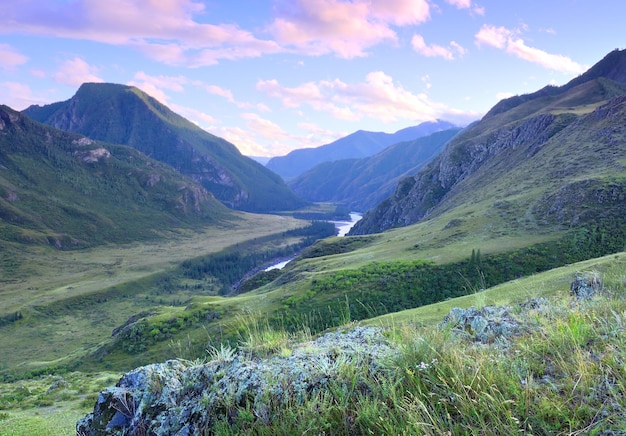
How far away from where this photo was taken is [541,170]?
89000mm

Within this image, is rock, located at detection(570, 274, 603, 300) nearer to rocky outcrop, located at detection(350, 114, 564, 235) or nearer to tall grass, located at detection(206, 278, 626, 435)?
tall grass, located at detection(206, 278, 626, 435)

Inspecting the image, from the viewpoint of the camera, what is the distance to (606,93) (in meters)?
151

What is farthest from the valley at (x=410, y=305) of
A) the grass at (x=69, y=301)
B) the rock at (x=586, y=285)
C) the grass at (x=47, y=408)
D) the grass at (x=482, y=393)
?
the grass at (x=69, y=301)

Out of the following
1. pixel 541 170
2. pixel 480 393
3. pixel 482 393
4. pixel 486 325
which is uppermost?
pixel 541 170

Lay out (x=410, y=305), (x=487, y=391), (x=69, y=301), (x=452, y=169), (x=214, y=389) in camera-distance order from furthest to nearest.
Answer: (x=452, y=169) < (x=69, y=301) < (x=410, y=305) < (x=214, y=389) < (x=487, y=391)

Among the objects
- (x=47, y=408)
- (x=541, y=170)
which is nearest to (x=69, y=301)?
(x=47, y=408)

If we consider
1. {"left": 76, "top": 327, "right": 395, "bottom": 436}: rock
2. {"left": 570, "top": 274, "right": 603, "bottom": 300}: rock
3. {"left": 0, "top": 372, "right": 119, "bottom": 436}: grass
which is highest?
{"left": 76, "top": 327, "right": 395, "bottom": 436}: rock

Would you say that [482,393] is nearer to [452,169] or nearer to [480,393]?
[480,393]

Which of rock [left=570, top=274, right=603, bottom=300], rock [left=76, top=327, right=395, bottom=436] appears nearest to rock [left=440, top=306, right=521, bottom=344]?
rock [left=76, top=327, right=395, bottom=436]

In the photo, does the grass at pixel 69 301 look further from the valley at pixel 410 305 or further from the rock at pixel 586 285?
the rock at pixel 586 285

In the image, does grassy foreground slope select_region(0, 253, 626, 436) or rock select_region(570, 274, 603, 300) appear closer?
grassy foreground slope select_region(0, 253, 626, 436)

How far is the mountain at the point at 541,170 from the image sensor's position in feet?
198

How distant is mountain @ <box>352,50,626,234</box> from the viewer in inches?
2371

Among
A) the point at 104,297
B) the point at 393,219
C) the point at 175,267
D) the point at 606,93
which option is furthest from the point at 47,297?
the point at 606,93
